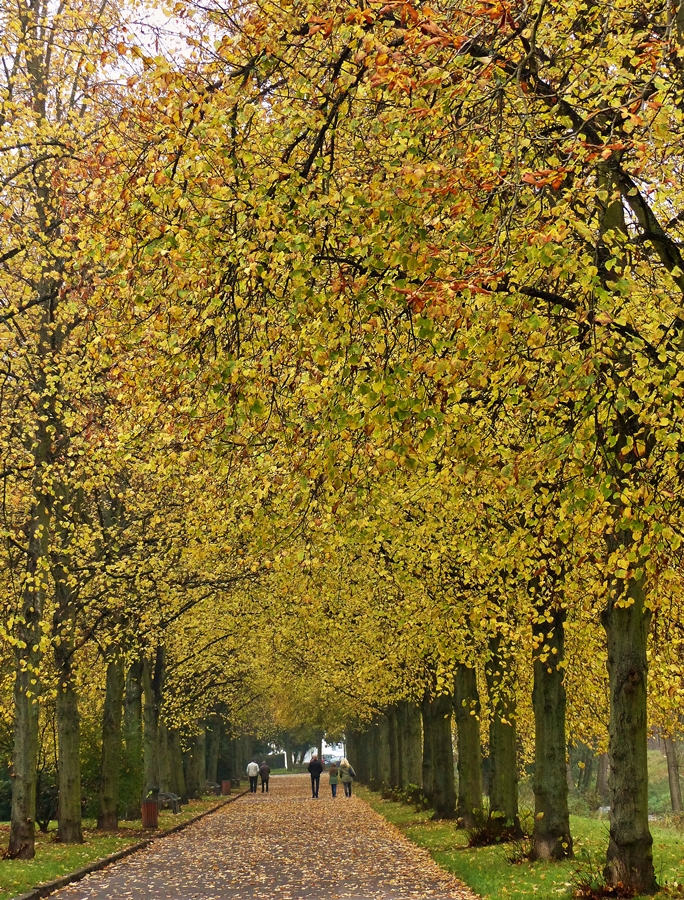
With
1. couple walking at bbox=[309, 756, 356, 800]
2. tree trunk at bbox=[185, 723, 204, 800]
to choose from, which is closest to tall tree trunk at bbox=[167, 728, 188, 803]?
tree trunk at bbox=[185, 723, 204, 800]

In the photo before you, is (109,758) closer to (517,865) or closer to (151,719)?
(151,719)

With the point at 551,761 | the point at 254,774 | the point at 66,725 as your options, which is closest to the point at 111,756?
the point at 66,725

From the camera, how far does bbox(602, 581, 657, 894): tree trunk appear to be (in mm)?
11445

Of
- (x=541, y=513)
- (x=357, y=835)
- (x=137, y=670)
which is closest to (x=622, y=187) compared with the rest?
(x=541, y=513)

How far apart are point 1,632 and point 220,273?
28.9 feet

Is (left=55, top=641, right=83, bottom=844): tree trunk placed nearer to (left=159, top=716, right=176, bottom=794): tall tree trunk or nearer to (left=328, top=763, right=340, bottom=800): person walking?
(left=159, top=716, right=176, bottom=794): tall tree trunk

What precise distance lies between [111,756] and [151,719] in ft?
20.9

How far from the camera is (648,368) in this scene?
8531mm

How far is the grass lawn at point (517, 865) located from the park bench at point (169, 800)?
10.8 meters

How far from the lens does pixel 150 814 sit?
26.6m

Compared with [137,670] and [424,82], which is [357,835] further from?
[424,82]

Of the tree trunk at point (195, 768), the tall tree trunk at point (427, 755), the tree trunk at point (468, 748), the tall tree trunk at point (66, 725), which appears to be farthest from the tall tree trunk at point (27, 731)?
the tree trunk at point (195, 768)

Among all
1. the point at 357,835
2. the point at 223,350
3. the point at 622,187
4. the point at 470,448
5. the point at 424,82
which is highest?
the point at 622,187

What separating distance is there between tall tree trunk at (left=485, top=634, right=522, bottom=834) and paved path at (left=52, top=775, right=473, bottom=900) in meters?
1.88
